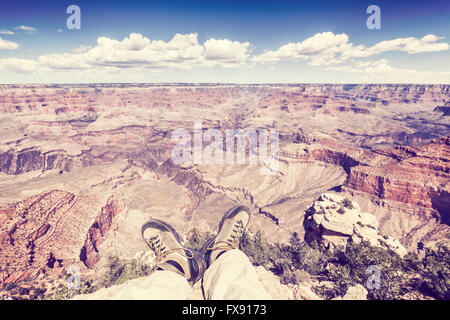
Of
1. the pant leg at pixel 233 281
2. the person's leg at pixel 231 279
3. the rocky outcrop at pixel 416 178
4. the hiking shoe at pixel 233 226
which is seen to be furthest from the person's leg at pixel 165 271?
the rocky outcrop at pixel 416 178

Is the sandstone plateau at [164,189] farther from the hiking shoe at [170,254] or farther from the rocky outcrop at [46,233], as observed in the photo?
the hiking shoe at [170,254]

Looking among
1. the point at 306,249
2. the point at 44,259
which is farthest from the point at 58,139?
the point at 306,249

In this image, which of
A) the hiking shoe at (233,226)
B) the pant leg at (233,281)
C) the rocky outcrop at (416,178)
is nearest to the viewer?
the pant leg at (233,281)

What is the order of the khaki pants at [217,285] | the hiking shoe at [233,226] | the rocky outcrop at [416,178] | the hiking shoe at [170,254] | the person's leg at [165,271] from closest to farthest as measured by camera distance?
the khaki pants at [217,285], the person's leg at [165,271], the hiking shoe at [170,254], the hiking shoe at [233,226], the rocky outcrop at [416,178]

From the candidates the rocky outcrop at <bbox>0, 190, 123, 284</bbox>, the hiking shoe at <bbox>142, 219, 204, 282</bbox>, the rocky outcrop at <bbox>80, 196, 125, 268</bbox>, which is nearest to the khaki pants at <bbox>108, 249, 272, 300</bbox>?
the hiking shoe at <bbox>142, 219, 204, 282</bbox>

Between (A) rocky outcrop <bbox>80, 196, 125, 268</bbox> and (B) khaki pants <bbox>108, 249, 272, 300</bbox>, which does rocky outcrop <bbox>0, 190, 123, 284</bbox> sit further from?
(B) khaki pants <bbox>108, 249, 272, 300</bbox>

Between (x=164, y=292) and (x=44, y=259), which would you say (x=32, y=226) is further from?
(x=164, y=292)

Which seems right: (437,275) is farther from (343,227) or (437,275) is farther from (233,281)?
(233,281)
